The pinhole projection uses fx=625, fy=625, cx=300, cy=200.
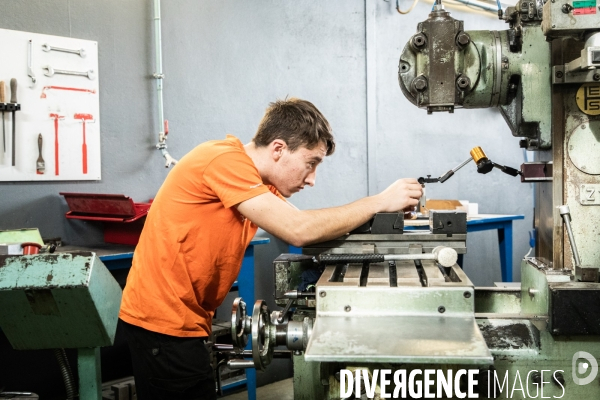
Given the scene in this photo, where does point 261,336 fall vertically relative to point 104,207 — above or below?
below

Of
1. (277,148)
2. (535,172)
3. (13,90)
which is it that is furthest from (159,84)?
(535,172)

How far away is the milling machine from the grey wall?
1560 millimetres

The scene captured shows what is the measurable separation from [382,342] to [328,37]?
2.83 m

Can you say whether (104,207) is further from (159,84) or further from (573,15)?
(573,15)

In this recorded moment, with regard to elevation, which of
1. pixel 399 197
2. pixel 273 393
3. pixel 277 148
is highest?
pixel 277 148

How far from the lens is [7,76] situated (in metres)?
2.37

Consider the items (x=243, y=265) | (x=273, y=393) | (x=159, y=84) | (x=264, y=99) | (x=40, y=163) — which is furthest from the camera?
(x=264, y=99)

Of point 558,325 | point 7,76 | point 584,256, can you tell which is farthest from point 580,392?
point 7,76

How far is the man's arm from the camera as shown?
1352 millimetres

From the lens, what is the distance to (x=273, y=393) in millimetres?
3012

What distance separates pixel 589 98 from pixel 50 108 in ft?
6.55

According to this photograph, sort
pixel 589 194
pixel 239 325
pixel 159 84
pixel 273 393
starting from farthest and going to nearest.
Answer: pixel 273 393
pixel 159 84
pixel 589 194
pixel 239 325

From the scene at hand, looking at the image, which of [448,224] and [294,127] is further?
[294,127]

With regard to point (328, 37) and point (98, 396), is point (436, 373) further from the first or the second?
point (328, 37)
